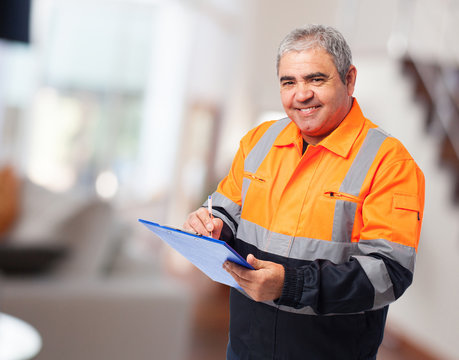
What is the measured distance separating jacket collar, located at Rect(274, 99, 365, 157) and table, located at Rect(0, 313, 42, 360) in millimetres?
1385

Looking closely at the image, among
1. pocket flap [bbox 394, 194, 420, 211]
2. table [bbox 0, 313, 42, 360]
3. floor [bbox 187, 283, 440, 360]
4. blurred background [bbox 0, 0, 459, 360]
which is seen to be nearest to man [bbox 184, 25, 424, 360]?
pocket flap [bbox 394, 194, 420, 211]

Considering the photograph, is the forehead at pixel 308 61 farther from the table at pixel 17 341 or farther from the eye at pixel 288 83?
the table at pixel 17 341

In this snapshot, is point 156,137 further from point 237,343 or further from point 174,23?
point 237,343

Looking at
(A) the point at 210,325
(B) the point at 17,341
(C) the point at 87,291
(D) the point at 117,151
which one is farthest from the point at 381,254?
(D) the point at 117,151

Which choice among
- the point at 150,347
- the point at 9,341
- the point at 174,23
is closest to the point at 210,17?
the point at 174,23

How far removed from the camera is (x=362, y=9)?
63cm

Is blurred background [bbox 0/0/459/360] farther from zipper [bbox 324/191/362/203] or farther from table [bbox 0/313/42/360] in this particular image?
zipper [bbox 324/191/362/203]

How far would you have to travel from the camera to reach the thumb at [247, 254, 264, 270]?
322 mm

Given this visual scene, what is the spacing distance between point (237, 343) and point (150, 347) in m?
2.07

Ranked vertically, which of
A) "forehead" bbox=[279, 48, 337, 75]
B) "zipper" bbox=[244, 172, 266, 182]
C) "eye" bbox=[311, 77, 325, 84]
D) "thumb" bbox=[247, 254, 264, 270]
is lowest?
"thumb" bbox=[247, 254, 264, 270]

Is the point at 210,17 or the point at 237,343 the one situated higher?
the point at 210,17

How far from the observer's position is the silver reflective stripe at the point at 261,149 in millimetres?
348

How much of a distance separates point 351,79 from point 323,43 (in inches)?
1.0

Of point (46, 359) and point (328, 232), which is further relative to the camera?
point (46, 359)
